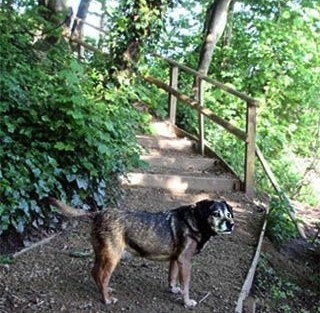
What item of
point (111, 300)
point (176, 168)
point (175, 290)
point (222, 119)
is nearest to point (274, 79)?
point (222, 119)

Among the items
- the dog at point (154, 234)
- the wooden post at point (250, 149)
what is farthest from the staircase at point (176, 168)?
the dog at point (154, 234)

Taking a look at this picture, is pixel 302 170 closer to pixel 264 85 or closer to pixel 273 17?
pixel 264 85

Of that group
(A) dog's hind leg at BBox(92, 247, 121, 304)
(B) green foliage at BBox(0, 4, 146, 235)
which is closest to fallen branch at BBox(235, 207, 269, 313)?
(A) dog's hind leg at BBox(92, 247, 121, 304)

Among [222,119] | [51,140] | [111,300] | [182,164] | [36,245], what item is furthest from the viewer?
[182,164]

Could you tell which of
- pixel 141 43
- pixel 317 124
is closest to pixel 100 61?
pixel 141 43

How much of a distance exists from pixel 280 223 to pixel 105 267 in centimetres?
360

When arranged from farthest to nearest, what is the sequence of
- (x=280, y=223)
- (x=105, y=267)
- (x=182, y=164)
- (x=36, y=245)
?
(x=182, y=164)
(x=280, y=223)
(x=36, y=245)
(x=105, y=267)

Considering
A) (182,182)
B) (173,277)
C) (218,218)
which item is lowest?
(182,182)

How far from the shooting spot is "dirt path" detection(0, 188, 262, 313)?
3.93 meters

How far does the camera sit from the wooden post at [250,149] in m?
7.72

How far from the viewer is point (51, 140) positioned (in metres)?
5.57

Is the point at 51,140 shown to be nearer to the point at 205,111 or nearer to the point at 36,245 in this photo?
the point at 36,245

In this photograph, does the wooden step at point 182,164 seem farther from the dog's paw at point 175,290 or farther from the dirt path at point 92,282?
the dog's paw at point 175,290

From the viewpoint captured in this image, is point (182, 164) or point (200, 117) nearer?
point (182, 164)
